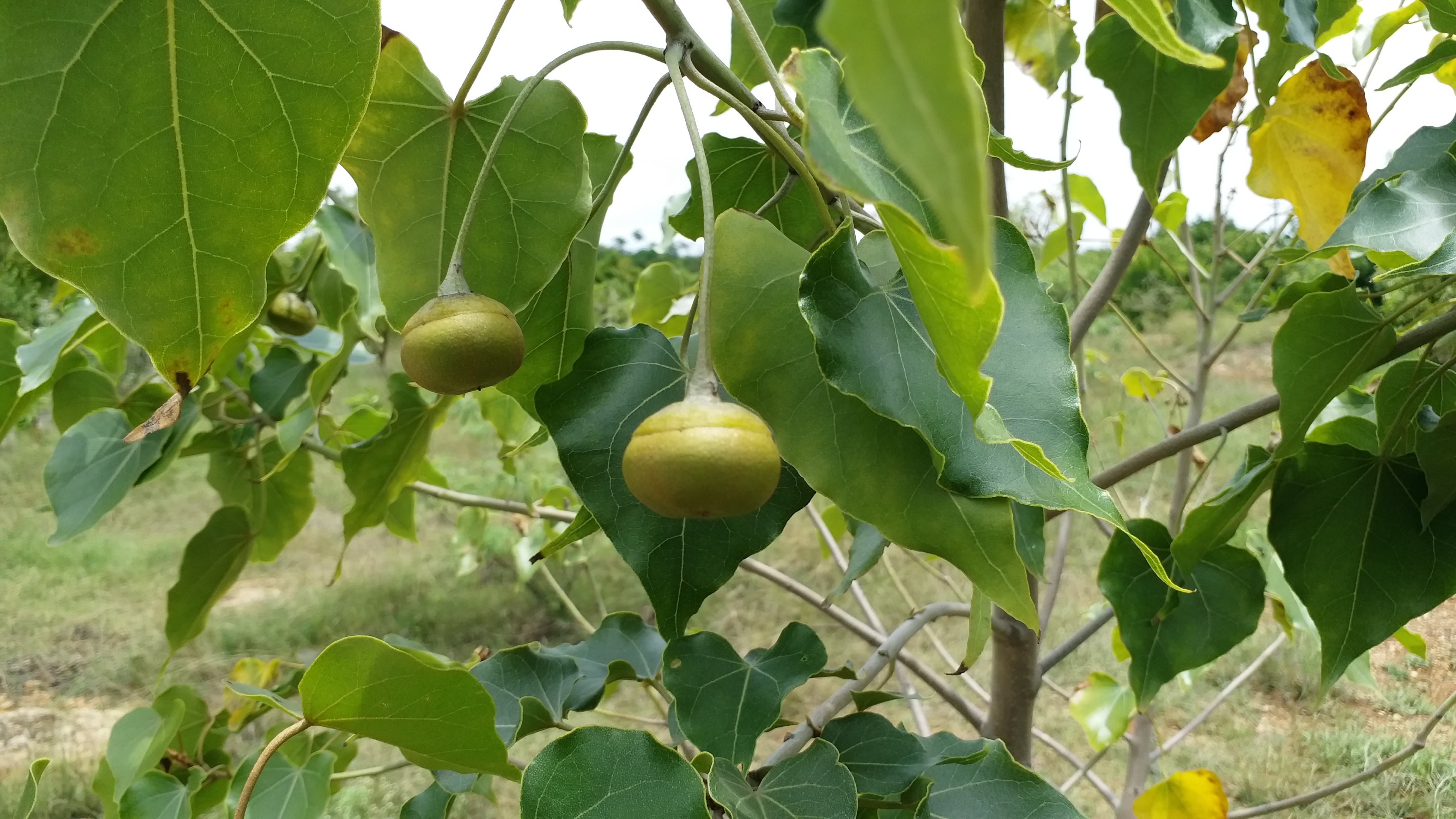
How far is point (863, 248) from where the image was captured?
323 millimetres

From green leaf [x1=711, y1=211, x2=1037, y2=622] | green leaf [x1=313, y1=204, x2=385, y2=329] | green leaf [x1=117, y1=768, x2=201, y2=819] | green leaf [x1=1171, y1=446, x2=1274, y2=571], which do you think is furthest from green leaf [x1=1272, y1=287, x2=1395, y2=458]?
green leaf [x1=117, y1=768, x2=201, y2=819]

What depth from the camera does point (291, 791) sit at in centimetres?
58

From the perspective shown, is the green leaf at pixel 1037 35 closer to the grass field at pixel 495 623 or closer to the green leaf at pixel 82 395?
the grass field at pixel 495 623

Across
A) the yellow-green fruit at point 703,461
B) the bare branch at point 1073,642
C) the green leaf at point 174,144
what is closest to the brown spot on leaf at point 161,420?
the green leaf at point 174,144

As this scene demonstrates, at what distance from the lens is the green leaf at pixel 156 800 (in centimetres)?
61

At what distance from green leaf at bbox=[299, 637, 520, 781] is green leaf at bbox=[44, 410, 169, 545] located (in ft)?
1.43

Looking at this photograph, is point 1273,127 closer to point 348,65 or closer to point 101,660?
point 348,65

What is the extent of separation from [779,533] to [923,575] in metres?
1.72

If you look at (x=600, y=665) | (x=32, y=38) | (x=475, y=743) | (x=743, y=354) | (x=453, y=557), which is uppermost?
(x=32, y=38)

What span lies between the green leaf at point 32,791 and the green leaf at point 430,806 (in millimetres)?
215

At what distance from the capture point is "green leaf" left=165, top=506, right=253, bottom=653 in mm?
735

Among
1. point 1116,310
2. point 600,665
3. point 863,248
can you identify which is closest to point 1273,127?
point 1116,310

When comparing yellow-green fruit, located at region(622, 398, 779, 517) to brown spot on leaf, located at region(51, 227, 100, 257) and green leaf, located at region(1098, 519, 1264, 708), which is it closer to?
brown spot on leaf, located at region(51, 227, 100, 257)

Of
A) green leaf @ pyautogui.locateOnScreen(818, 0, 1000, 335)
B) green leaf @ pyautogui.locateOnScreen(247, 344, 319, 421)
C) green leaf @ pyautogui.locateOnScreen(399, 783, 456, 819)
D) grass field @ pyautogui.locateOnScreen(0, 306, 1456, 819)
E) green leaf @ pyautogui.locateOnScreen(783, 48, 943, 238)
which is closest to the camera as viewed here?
green leaf @ pyautogui.locateOnScreen(818, 0, 1000, 335)
